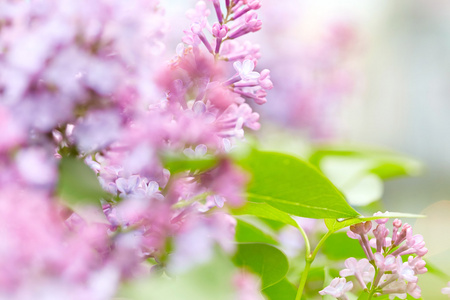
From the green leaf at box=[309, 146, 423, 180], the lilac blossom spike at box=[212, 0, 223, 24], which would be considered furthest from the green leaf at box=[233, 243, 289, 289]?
the green leaf at box=[309, 146, 423, 180]

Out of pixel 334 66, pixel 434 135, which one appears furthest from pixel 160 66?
pixel 434 135

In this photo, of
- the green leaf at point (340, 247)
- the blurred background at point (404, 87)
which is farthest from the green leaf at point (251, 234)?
the blurred background at point (404, 87)

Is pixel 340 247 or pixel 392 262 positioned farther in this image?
pixel 340 247

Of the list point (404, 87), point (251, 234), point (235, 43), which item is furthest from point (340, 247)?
point (404, 87)

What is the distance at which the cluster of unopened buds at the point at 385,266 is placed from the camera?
27 centimetres

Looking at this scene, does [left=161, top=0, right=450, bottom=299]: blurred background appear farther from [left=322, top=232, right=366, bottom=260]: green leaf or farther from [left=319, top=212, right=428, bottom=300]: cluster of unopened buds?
[left=319, top=212, right=428, bottom=300]: cluster of unopened buds

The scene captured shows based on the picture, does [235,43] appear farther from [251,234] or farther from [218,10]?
[251,234]

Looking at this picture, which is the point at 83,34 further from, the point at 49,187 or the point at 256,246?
the point at 256,246

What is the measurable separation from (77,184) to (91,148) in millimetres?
16

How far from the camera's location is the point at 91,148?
0.66ft

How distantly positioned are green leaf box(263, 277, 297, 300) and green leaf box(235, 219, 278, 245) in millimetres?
72

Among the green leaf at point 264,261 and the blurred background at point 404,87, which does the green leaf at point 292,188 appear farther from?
the blurred background at point 404,87

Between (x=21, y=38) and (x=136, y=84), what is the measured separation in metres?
0.04

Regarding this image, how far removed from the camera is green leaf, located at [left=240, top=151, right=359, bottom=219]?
244 mm
